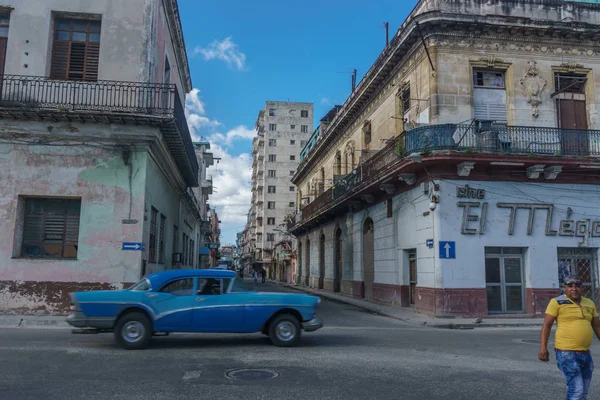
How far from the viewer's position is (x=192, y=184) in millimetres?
26281

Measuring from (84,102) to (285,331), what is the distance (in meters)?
9.69

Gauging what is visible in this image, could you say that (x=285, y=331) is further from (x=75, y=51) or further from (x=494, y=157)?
(x=75, y=51)

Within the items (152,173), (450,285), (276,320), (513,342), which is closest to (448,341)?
(513,342)

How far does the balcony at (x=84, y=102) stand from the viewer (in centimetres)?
1377

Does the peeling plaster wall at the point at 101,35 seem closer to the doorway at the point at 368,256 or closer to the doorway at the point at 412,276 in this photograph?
the doorway at the point at 412,276

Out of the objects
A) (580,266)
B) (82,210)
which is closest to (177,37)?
(82,210)

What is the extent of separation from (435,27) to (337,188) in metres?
11.4

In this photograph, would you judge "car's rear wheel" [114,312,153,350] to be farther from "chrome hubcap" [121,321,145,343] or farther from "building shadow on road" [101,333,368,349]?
"building shadow on road" [101,333,368,349]

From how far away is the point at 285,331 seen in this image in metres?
9.19

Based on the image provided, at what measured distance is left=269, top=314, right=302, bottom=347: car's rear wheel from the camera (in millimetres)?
9148

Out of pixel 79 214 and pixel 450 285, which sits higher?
pixel 79 214

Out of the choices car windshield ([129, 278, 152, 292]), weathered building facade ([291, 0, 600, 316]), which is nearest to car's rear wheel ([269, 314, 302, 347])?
car windshield ([129, 278, 152, 292])

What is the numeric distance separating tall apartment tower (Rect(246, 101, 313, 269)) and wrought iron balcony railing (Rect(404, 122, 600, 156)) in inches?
2309

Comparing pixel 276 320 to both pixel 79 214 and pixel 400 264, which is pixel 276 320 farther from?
pixel 400 264
